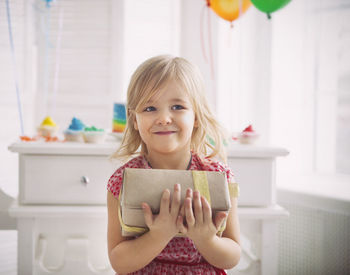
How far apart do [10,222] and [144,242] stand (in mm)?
820

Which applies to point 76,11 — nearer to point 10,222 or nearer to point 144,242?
point 10,222

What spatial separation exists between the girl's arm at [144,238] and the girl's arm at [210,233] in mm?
28

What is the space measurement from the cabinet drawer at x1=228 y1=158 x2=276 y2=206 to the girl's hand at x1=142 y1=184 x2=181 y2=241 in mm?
532

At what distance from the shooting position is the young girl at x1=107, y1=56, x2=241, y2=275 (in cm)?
68

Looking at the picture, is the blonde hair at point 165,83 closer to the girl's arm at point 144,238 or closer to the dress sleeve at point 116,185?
the dress sleeve at point 116,185

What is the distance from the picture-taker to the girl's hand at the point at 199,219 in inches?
26.2

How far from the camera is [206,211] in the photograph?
0.67m

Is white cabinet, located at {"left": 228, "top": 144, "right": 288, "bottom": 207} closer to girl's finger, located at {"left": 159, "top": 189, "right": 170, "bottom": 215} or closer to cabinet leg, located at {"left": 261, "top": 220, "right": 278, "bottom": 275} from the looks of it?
cabinet leg, located at {"left": 261, "top": 220, "right": 278, "bottom": 275}

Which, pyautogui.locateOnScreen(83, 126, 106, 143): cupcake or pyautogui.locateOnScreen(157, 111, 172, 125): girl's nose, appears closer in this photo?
pyautogui.locateOnScreen(157, 111, 172, 125): girl's nose

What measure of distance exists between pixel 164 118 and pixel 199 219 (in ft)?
0.75

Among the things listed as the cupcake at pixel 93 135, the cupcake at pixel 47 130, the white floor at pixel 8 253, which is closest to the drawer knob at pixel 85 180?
the cupcake at pixel 93 135

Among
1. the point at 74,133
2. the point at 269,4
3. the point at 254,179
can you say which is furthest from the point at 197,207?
the point at 269,4

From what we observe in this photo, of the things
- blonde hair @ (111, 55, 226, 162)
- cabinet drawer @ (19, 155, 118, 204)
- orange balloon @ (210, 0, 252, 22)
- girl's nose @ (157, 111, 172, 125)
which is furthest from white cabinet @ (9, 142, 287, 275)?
orange balloon @ (210, 0, 252, 22)

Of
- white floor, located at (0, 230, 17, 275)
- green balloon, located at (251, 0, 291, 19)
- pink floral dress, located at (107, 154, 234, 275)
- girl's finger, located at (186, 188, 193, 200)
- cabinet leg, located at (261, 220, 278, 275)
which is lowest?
white floor, located at (0, 230, 17, 275)
